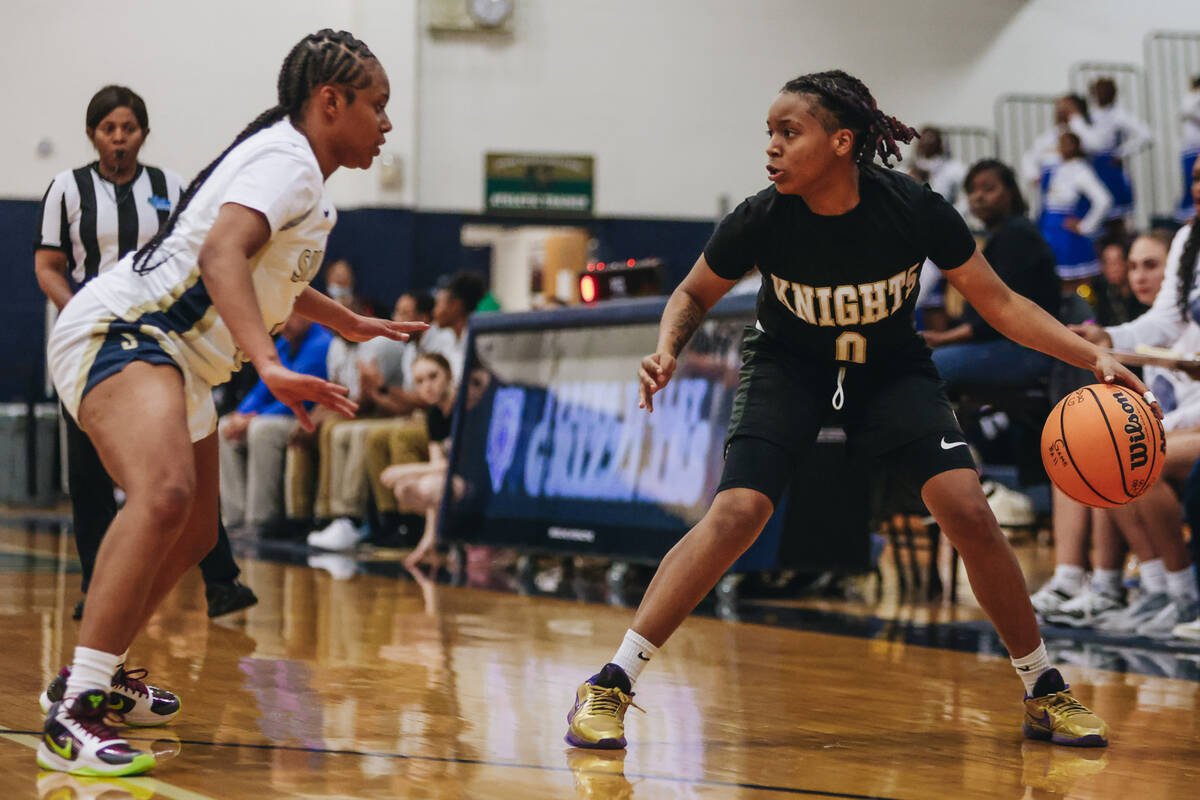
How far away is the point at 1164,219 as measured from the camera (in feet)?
56.9

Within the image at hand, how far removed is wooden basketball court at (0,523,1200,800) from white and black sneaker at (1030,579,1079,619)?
0.97 m

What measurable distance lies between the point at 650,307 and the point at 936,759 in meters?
4.29

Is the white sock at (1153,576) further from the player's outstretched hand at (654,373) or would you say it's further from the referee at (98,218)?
the referee at (98,218)

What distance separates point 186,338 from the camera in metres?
3.55

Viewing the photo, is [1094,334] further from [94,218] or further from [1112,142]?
[1112,142]

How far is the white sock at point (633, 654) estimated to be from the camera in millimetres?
3836

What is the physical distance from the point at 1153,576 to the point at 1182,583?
0.12 metres

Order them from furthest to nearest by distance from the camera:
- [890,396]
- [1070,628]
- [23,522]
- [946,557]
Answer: [23,522] → [946,557] → [1070,628] → [890,396]

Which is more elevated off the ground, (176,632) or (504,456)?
Result: (504,456)

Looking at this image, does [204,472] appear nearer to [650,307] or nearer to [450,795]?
[450,795]

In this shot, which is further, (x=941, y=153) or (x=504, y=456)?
(x=941, y=153)

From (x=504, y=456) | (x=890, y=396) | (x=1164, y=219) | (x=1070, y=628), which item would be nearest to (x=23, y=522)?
(x=504, y=456)

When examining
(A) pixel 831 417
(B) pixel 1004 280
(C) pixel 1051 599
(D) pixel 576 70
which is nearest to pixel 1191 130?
(D) pixel 576 70

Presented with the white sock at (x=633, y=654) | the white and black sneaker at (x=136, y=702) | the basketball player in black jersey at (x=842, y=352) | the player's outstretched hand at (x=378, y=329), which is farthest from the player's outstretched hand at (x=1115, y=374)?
the white and black sneaker at (x=136, y=702)
